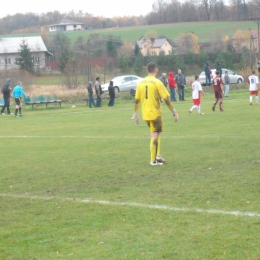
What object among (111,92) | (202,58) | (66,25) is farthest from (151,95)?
(66,25)

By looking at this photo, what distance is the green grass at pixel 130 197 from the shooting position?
6043 mm

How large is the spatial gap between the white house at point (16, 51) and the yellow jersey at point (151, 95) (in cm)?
5866

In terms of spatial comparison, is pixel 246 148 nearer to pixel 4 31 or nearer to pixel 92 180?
pixel 92 180

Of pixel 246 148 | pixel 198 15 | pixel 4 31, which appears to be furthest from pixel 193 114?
pixel 4 31

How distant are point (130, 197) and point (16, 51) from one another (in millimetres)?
79274

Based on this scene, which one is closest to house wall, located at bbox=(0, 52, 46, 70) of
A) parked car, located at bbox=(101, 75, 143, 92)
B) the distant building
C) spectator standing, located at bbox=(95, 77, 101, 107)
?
the distant building

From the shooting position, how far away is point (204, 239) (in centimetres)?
611

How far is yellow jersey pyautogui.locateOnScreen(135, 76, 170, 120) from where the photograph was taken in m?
10.9

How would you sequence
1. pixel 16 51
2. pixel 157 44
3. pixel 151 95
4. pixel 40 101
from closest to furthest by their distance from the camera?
pixel 151 95
pixel 40 101
pixel 16 51
pixel 157 44

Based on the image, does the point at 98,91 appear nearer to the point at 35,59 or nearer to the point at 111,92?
the point at 111,92

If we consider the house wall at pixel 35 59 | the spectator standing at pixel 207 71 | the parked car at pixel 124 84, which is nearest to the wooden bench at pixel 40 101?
the parked car at pixel 124 84

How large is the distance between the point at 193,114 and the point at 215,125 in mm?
5029

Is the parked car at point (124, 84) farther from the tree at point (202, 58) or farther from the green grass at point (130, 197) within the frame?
the green grass at point (130, 197)

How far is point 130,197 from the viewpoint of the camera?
27.6 feet
